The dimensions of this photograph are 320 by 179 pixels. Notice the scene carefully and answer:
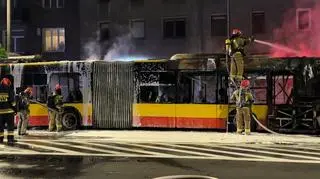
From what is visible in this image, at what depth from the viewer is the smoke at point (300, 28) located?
35000 mm

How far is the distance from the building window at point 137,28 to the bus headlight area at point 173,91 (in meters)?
19.5

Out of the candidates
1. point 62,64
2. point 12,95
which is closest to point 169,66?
point 62,64

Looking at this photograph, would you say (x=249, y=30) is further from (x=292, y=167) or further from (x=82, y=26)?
(x=292, y=167)

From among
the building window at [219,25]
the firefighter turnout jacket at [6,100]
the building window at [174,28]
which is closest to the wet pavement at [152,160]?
the firefighter turnout jacket at [6,100]

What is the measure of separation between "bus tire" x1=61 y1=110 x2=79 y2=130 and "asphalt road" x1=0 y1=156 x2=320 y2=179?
26.4 ft

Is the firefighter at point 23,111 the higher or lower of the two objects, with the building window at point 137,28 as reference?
lower

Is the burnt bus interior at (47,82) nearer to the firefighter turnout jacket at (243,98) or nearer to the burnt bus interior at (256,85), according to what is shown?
the burnt bus interior at (256,85)

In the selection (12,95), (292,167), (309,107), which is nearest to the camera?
(292,167)

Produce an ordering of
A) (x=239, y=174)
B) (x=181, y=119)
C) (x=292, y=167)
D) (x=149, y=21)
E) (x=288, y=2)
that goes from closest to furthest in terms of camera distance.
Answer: (x=239, y=174) → (x=292, y=167) → (x=181, y=119) → (x=288, y=2) → (x=149, y=21)

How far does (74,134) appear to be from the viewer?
59.6 ft

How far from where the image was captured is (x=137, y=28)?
131ft

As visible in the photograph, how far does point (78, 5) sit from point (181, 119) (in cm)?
2531

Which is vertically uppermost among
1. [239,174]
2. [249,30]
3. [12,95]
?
[249,30]

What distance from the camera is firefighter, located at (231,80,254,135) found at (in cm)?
1736
